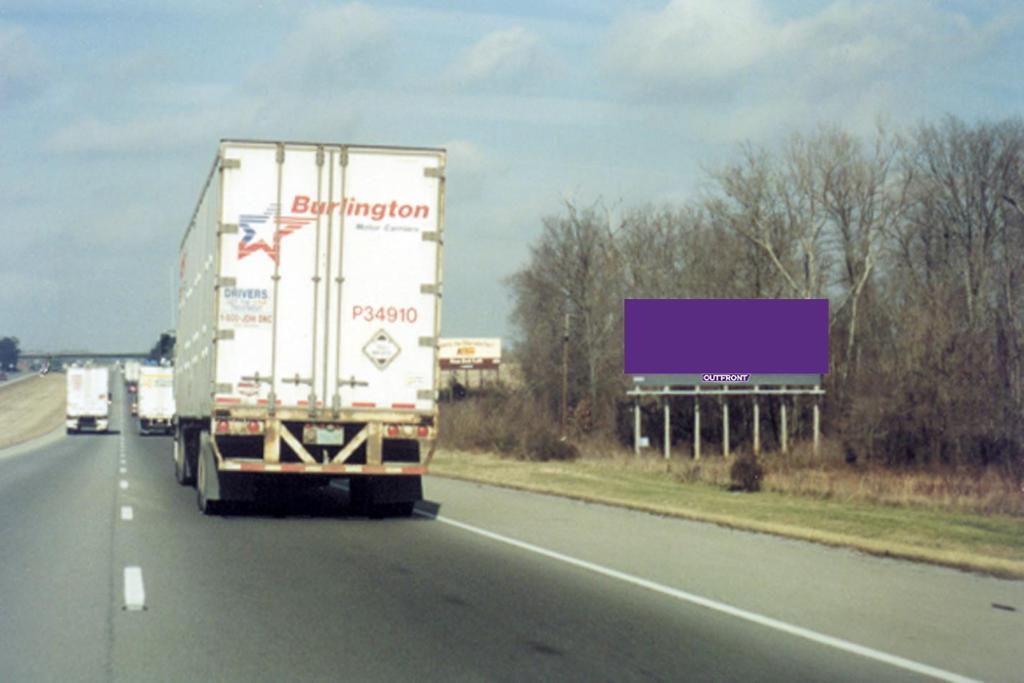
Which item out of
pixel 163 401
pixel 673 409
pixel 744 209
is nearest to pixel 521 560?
pixel 673 409

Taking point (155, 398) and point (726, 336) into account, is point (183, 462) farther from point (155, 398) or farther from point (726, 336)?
point (155, 398)

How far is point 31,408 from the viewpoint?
10688 cm

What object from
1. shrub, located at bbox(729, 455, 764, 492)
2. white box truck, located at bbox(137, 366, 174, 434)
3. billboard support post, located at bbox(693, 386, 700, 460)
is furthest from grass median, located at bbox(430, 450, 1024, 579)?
white box truck, located at bbox(137, 366, 174, 434)

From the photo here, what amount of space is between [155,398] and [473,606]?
190 feet

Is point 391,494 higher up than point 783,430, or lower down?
lower down

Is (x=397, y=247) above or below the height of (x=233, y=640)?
above

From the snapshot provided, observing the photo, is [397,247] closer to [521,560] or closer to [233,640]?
[521,560]

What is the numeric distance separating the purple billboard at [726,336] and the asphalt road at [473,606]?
1205 inches

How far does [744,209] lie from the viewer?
6122 cm

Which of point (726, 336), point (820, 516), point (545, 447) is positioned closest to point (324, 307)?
point (820, 516)

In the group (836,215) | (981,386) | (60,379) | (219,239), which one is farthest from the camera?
(60,379)

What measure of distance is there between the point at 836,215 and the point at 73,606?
5572 centimetres

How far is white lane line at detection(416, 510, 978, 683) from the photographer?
7992 mm

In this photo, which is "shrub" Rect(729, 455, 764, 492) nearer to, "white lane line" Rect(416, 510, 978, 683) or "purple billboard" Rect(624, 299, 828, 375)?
"white lane line" Rect(416, 510, 978, 683)
